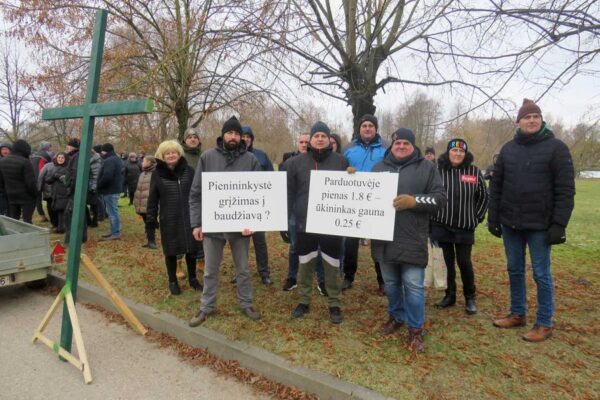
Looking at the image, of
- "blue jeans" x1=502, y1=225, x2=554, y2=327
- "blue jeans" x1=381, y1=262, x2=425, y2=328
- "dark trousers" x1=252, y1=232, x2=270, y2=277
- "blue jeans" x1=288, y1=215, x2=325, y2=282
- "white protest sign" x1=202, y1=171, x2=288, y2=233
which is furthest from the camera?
"dark trousers" x1=252, y1=232, x2=270, y2=277

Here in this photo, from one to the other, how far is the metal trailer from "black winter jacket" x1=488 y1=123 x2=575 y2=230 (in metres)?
5.77

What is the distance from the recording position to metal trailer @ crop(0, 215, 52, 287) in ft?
16.2

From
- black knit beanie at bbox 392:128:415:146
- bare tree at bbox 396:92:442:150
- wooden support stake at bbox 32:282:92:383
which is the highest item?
bare tree at bbox 396:92:442:150

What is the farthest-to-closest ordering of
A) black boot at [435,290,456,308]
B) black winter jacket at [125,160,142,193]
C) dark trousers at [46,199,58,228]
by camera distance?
1. black winter jacket at [125,160,142,193]
2. dark trousers at [46,199,58,228]
3. black boot at [435,290,456,308]

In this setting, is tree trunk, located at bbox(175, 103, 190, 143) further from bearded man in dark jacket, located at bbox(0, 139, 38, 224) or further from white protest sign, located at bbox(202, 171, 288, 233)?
white protest sign, located at bbox(202, 171, 288, 233)

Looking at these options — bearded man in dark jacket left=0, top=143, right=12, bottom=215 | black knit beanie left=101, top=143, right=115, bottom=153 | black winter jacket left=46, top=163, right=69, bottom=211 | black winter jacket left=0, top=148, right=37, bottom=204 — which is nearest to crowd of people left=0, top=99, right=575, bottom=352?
black knit beanie left=101, top=143, right=115, bottom=153

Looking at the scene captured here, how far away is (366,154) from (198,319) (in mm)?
2731

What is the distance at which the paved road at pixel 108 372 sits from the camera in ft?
10.4

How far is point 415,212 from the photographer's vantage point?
3.57 metres

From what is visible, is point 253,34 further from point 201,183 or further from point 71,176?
point 71,176

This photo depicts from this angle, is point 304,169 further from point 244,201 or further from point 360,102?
point 360,102

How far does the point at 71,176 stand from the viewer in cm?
782

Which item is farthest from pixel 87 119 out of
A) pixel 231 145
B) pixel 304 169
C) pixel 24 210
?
pixel 24 210

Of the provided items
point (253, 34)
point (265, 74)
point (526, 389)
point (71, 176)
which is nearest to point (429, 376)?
point (526, 389)
